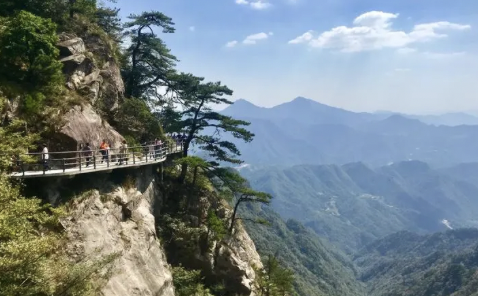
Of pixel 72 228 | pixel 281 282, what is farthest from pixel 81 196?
pixel 281 282

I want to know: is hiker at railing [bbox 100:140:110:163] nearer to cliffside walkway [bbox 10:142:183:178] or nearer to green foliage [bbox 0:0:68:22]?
cliffside walkway [bbox 10:142:183:178]

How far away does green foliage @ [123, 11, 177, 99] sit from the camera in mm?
36906

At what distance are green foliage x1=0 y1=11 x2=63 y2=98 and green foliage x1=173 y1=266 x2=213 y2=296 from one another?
16.3 meters

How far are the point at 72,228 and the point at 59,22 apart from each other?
67.2 feet

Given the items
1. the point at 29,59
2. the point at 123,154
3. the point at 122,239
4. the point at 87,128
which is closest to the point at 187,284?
the point at 122,239

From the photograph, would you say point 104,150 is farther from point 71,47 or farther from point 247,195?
point 247,195

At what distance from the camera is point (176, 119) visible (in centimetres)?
3500

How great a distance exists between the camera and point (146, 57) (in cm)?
3812

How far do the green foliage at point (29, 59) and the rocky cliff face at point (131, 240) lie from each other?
6795 mm

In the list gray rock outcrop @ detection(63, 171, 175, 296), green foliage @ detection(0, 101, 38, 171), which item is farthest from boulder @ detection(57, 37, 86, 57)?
gray rock outcrop @ detection(63, 171, 175, 296)

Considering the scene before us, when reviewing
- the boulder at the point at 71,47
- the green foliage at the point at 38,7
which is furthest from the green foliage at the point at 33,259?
the green foliage at the point at 38,7

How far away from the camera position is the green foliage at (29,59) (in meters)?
22.0

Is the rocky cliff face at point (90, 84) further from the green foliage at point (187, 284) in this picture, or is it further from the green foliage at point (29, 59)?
the green foliage at point (187, 284)

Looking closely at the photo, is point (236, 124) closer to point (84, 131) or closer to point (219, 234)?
point (219, 234)
